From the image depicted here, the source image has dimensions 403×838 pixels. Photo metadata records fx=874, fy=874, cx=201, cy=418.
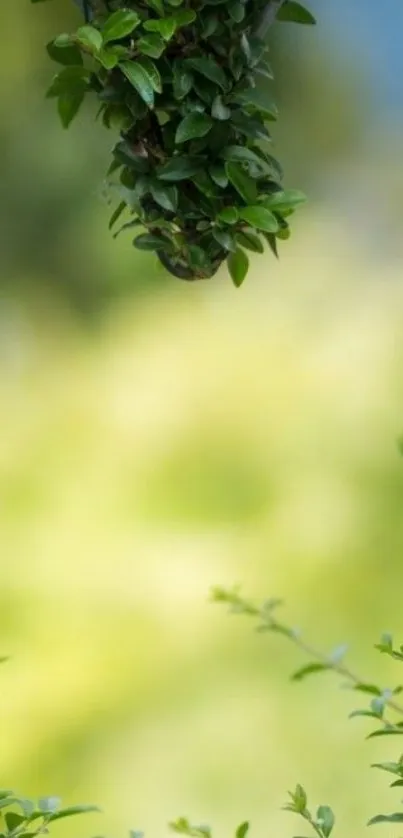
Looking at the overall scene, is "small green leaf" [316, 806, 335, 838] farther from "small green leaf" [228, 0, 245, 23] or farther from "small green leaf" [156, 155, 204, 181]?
"small green leaf" [228, 0, 245, 23]

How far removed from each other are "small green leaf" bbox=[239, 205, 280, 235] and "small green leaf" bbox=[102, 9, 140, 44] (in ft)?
0.62

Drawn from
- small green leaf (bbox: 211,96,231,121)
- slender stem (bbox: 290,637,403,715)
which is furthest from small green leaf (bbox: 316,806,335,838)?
small green leaf (bbox: 211,96,231,121)

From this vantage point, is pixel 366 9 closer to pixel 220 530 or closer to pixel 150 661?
pixel 220 530

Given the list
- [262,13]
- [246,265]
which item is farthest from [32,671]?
[262,13]

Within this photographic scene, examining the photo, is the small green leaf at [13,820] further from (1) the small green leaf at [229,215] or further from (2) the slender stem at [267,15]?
(2) the slender stem at [267,15]

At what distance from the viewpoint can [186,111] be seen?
2.71 feet

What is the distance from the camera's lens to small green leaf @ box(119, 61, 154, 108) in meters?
0.78

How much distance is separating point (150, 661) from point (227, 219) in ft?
2.27

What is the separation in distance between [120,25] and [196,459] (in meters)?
0.67

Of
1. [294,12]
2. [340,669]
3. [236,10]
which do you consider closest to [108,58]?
[236,10]

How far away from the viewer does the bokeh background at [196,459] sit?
122cm

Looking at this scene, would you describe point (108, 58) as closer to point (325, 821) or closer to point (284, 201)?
point (284, 201)

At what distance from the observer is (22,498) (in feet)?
4.30

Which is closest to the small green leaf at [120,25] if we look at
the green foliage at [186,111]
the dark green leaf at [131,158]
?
the green foliage at [186,111]
